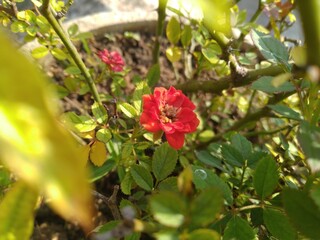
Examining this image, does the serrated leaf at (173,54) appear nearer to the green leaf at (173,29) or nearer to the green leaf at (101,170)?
the green leaf at (173,29)

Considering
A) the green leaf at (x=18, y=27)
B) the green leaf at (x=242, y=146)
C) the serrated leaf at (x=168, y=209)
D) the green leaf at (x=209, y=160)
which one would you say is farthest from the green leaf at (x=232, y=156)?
the green leaf at (x=18, y=27)

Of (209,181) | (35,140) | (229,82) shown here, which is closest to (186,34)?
(229,82)

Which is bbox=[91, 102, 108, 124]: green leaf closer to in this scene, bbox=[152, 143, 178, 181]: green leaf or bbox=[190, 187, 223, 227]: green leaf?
bbox=[152, 143, 178, 181]: green leaf

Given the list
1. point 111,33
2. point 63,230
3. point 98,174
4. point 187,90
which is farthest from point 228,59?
point 111,33

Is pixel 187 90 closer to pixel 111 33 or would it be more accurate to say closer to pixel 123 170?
pixel 123 170

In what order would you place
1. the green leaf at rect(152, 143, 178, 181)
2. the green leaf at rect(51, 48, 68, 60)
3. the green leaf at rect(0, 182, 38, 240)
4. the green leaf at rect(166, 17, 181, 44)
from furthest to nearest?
1. the green leaf at rect(166, 17, 181, 44)
2. the green leaf at rect(51, 48, 68, 60)
3. the green leaf at rect(152, 143, 178, 181)
4. the green leaf at rect(0, 182, 38, 240)

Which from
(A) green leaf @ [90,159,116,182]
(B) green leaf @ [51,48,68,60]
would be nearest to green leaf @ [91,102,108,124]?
(A) green leaf @ [90,159,116,182]
